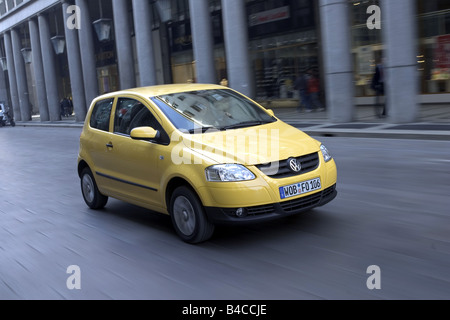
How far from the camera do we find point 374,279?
3951mm

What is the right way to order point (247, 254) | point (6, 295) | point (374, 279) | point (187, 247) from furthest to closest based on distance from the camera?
point (187, 247) → point (247, 254) → point (6, 295) → point (374, 279)

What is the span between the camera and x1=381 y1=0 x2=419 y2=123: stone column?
14.2 m

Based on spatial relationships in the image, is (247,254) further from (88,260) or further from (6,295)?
(6,295)

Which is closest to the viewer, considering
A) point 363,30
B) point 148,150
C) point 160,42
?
point 148,150

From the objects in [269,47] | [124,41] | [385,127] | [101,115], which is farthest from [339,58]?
[124,41]

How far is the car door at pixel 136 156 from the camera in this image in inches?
220

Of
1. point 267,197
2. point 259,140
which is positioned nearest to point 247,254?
point 267,197

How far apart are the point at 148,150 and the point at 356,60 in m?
19.6

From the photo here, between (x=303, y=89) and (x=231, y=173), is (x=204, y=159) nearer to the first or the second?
(x=231, y=173)

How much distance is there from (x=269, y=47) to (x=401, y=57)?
12981 millimetres

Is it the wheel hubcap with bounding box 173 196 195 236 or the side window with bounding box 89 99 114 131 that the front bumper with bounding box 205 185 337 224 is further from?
the side window with bounding box 89 99 114 131

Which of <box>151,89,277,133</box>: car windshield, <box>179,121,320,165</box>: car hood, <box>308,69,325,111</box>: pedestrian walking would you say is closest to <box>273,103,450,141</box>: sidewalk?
<box>308,69,325,111</box>: pedestrian walking

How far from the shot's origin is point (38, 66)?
38.8 meters

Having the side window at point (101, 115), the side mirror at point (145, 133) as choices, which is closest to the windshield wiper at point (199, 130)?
the side mirror at point (145, 133)
